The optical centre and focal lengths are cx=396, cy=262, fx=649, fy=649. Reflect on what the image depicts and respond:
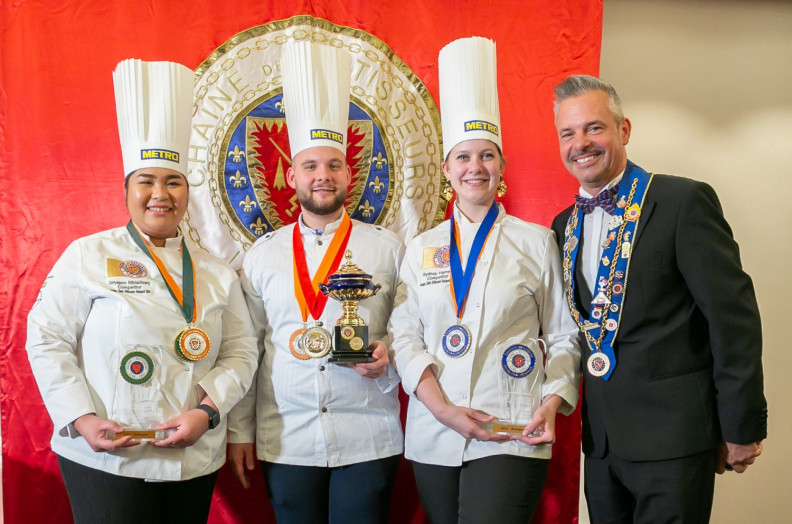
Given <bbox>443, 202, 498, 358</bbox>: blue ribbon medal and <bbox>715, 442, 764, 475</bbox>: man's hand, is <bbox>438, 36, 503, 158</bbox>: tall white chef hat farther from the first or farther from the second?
<bbox>715, 442, 764, 475</bbox>: man's hand

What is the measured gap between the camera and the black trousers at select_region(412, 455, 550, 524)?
6.29ft

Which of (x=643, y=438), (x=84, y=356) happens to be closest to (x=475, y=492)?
(x=643, y=438)

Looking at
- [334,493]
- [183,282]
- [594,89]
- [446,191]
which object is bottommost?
[334,493]

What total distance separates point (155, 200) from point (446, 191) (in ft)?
3.76

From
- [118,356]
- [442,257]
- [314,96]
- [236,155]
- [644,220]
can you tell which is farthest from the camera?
[236,155]

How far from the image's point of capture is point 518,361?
2008mm

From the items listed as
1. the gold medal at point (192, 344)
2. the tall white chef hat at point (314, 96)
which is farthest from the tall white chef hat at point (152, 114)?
the gold medal at point (192, 344)

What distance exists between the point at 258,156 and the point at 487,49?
1.03 meters

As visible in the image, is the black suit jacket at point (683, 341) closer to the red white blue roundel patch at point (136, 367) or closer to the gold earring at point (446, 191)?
the gold earring at point (446, 191)

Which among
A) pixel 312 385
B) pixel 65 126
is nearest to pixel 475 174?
pixel 312 385

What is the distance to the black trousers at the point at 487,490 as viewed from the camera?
1.92 m

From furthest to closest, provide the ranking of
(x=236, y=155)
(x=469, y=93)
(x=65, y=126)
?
(x=236, y=155)
(x=65, y=126)
(x=469, y=93)

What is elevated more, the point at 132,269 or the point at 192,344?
the point at 132,269

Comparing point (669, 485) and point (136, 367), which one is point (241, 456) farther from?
point (669, 485)
